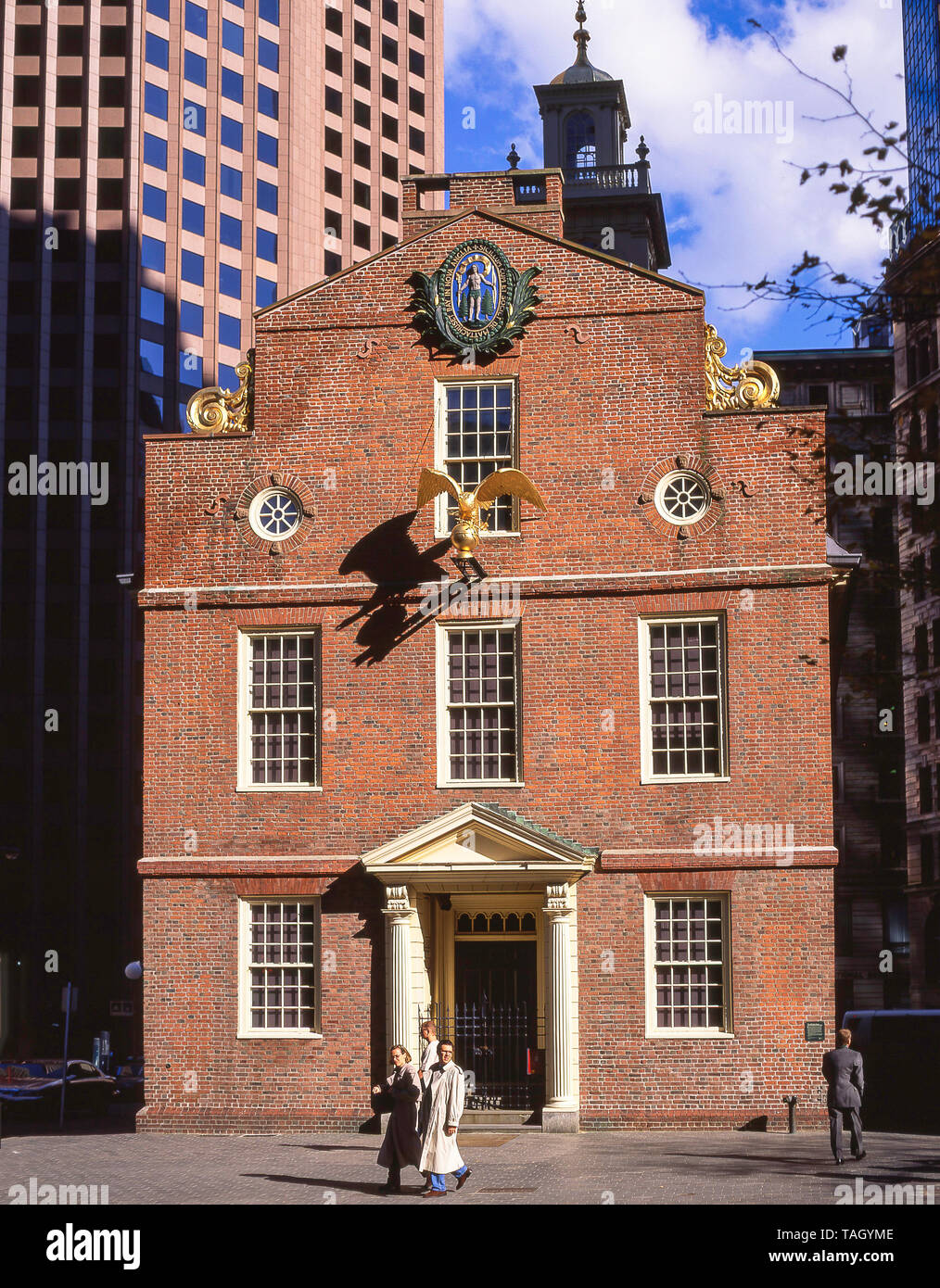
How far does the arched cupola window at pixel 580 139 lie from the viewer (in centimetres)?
6712

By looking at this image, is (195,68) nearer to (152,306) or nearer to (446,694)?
(152,306)

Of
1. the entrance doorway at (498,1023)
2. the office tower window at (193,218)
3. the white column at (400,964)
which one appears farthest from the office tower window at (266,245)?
the white column at (400,964)

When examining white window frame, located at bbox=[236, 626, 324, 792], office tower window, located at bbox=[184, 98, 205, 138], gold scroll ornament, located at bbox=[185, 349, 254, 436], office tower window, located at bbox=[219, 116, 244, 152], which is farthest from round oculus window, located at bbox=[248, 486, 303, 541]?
office tower window, located at bbox=[219, 116, 244, 152]

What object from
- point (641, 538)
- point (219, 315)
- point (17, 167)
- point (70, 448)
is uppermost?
point (17, 167)

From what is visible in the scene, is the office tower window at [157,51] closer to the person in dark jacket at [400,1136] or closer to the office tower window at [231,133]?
the office tower window at [231,133]

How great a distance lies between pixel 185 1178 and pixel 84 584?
64888 mm

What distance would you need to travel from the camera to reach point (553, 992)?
24.6m

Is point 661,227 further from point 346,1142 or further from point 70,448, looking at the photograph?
point 346,1142

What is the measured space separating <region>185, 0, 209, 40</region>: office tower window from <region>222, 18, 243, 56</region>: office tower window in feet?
3.73

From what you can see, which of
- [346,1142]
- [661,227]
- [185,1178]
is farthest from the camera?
[661,227]

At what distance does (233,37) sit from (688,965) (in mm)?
77863

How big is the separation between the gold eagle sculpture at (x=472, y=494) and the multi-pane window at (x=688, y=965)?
19.4 ft

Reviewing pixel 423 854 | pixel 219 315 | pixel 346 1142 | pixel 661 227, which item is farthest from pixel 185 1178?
pixel 219 315

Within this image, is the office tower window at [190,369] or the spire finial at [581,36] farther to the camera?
the office tower window at [190,369]
